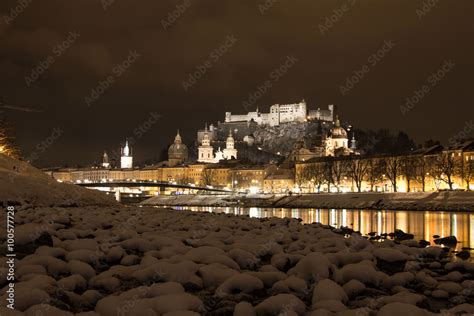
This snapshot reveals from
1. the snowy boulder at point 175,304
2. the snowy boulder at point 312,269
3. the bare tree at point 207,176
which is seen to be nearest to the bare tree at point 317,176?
the bare tree at point 207,176

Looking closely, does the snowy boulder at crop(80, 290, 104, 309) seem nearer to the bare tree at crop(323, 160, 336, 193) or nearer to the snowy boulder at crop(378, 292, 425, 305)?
the snowy boulder at crop(378, 292, 425, 305)

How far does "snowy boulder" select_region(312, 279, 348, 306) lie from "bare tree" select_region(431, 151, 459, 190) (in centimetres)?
6588

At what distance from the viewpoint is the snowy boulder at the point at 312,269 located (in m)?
8.19

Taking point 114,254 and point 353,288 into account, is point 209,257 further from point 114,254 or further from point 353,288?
point 353,288

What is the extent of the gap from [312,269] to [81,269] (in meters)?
3.14

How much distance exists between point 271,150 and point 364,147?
3369cm

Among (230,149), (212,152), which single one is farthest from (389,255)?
(212,152)

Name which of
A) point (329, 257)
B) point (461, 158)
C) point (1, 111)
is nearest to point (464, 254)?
point (329, 257)

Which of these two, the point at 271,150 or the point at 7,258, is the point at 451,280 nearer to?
the point at 7,258

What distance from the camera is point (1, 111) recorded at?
63.6m

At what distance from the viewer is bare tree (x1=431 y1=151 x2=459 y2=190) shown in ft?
236

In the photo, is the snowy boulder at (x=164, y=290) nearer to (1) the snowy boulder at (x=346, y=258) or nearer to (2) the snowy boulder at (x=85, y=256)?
(2) the snowy boulder at (x=85, y=256)

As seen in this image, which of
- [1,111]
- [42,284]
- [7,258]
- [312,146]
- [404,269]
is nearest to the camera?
[42,284]

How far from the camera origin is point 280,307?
20.6ft
